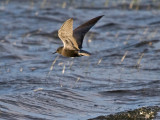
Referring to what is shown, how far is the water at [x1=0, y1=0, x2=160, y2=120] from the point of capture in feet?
21.5

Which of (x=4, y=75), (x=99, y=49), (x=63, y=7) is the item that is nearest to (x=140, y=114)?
(x=4, y=75)

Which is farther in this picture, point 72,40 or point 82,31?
point 82,31

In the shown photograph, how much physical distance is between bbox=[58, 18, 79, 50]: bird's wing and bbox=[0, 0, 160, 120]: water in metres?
0.87

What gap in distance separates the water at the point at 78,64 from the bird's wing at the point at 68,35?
0.87 meters

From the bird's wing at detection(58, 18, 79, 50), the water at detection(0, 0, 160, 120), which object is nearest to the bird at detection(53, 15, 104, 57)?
the bird's wing at detection(58, 18, 79, 50)

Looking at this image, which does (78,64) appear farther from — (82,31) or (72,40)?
(72,40)

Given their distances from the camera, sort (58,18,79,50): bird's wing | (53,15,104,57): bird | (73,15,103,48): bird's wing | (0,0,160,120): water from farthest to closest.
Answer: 1. (73,15,103,48): bird's wing
2. (0,0,160,120): water
3. (53,15,104,57): bird
4. (58,18,79,50): bird's wing

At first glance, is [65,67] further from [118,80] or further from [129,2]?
[129,2]

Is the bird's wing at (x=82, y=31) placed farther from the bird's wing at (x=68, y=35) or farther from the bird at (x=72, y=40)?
the bird's wing at (x=68, y=35)

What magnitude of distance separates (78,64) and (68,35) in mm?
3070

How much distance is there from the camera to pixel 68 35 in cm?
644

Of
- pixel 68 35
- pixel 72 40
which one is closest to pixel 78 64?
pixel 72 40

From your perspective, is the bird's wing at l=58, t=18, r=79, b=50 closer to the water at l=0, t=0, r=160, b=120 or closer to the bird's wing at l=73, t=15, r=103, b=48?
the bird's wing at l=73, t=15, r=103, b=48

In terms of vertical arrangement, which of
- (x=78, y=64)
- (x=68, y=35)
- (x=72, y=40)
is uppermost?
(x=68, y=35)
